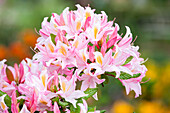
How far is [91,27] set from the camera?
940 mm

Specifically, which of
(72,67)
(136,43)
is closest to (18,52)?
(136,43)

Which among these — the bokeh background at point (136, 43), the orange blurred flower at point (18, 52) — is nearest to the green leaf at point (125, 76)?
the bokeh background at point (136, 43)

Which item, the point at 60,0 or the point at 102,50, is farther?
the point at 60,0

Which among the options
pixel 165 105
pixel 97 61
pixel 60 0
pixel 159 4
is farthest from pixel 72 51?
pixel 159 4

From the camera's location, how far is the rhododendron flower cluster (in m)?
0.88

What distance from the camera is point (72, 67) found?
3.18 ft

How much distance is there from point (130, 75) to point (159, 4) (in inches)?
338

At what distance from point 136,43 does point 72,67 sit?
3891 mm

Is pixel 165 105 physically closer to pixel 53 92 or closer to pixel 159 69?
pixel 159 69

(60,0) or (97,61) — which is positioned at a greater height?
(60,0)

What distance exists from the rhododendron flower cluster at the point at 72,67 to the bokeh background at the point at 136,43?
0.41ft

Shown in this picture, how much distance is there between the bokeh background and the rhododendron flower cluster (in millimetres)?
124

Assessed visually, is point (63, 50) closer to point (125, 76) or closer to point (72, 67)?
point (72, 67)

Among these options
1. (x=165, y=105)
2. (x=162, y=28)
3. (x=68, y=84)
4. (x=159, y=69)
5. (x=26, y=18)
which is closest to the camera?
(x=68, y=84)
